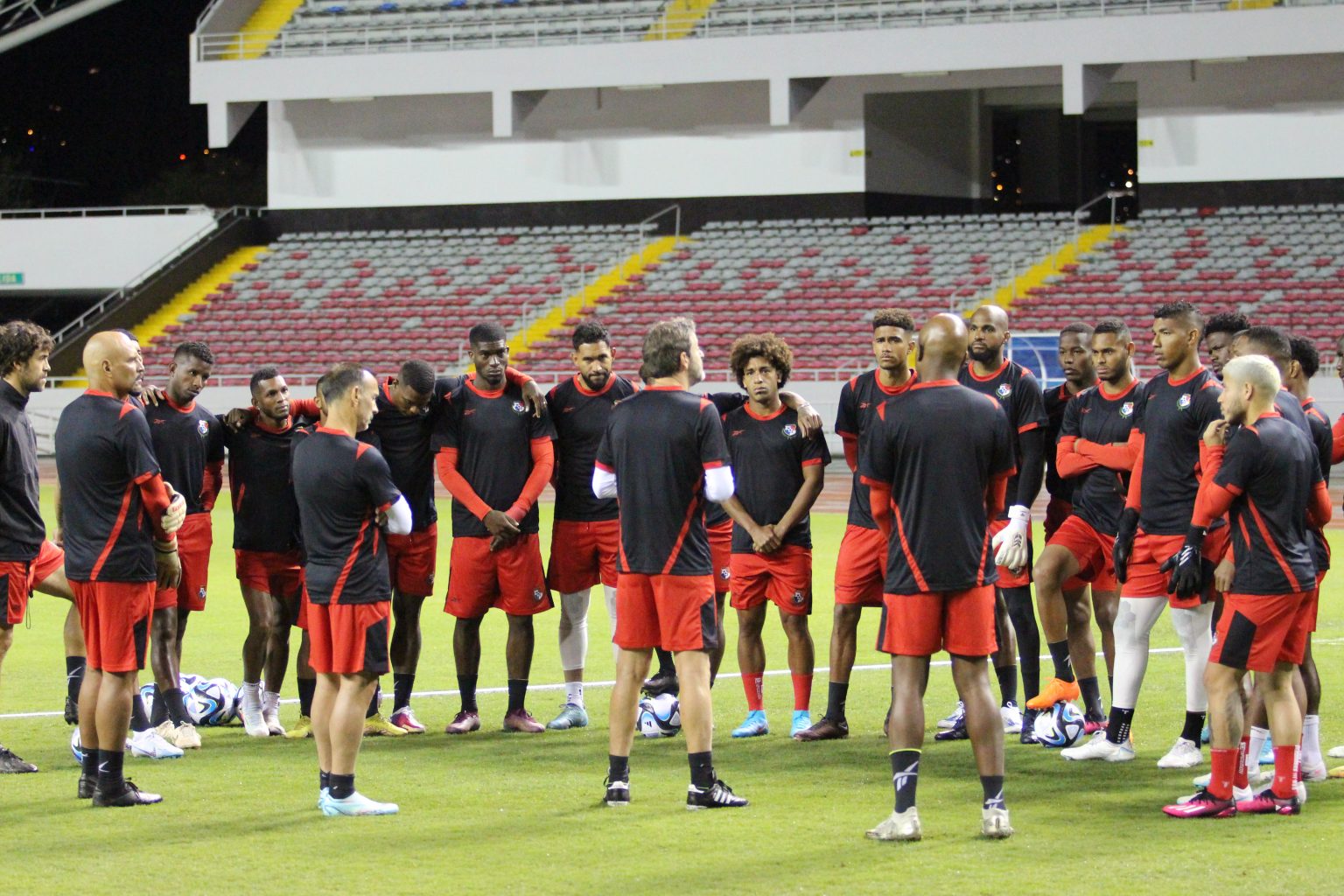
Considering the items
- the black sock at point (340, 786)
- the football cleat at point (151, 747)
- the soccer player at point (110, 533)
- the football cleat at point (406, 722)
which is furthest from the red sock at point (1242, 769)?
the football cleat at point (151, 747)

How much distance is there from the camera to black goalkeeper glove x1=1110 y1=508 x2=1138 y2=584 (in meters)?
7.84

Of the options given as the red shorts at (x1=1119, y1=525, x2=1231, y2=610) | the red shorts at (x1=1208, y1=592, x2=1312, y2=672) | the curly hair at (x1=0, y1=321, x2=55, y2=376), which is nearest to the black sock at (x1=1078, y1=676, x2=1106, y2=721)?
the red shorts at (x1=1119, y1=525, x2=1231, y2=610)

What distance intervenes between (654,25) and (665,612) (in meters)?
31.1

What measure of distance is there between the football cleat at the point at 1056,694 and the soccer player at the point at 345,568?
345 centimetres

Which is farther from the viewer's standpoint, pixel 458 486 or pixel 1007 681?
pixel 458 486

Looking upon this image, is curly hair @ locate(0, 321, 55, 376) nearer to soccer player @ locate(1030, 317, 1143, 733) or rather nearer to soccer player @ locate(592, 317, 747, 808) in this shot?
soccer player @ locate(592, 317, 747, 808)

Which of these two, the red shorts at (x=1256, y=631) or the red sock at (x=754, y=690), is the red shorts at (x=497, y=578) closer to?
the red sock at (x=754, y=690)

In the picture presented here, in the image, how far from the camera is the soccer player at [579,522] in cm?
933

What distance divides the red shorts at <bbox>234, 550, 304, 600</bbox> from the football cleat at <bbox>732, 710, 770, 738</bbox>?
2.47 meters

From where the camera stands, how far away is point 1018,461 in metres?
8.81

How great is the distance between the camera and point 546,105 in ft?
127

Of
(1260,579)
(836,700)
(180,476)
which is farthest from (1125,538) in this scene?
(180,476)

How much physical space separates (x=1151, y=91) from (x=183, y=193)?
23.9 metres

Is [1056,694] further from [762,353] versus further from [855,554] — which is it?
[762,353]
